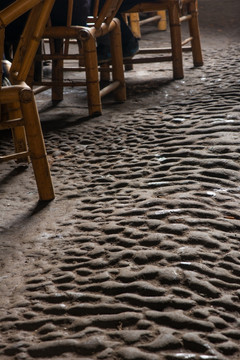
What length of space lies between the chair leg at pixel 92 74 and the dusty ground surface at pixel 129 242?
12 cm

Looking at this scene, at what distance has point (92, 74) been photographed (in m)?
3.37

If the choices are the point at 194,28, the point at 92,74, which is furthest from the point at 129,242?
the point at 194,28

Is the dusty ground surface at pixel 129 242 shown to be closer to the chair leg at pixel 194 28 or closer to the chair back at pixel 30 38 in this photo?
the chair back at pixel 30 38

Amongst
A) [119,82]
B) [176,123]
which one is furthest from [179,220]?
[119,82]

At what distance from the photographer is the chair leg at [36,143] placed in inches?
89.4

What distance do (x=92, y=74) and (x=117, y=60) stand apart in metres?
0.47

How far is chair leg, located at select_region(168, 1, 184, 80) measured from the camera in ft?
13.5

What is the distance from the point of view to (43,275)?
181 cm

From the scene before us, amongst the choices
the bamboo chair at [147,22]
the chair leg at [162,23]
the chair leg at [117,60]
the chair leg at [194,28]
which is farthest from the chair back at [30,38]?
the chair leg at [162,23]

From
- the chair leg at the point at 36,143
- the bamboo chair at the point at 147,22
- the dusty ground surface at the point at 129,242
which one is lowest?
the dusty ground surface at the point at 129,242

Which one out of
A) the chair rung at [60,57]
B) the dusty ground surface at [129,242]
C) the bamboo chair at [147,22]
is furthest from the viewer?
the bamboo chair at [147,22]

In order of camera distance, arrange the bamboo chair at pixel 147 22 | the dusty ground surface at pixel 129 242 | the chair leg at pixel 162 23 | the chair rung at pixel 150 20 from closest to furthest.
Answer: the dusty ground surface at pixel 129 242 → the bamboo chair at pixel 147 22 → the chair rung at pixel 150 20 → the chair leg at pixel 162 23

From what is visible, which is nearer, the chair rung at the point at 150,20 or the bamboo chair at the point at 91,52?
the bamboo chair at the point at 91,52

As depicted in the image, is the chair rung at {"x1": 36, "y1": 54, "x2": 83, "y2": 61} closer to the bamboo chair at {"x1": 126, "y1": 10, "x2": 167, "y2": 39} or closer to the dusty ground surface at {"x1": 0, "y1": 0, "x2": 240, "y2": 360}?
the dusty ground surface at {"x1": 0, "y1": 0, "x2": 240, "y2": 360}
